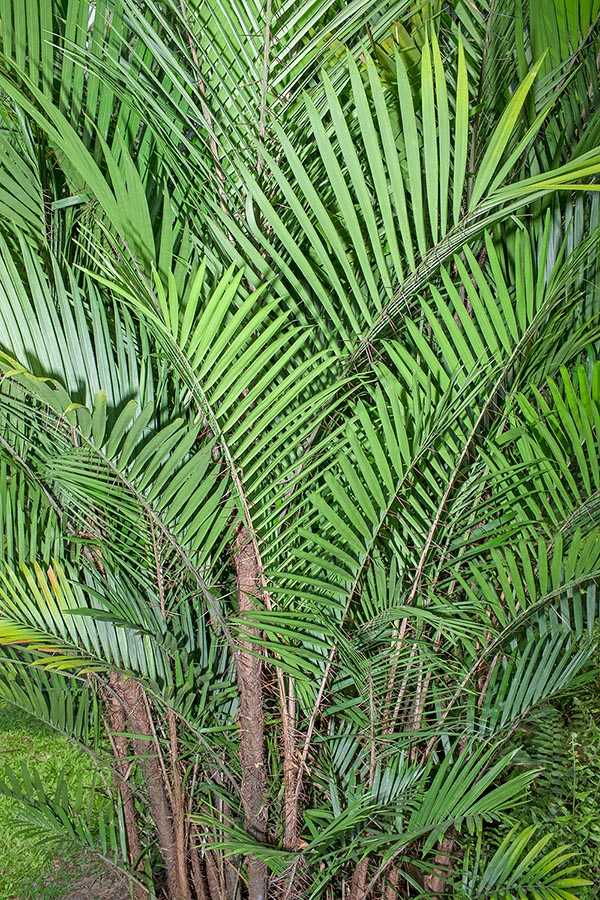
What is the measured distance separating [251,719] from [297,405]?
0.37 meters

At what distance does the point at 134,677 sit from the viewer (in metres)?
0.86

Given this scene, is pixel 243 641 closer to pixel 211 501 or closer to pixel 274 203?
pixel 211 501

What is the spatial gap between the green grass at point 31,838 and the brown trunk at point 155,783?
0.47 meters

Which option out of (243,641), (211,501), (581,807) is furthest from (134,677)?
(581,807)

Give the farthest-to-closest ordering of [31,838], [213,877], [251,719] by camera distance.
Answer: [31,838] → [213,877] → [251,719]

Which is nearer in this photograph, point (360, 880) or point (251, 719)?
point (251, 719)

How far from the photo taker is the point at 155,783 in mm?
1072

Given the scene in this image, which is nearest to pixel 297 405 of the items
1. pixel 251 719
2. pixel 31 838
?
pixel 251 719

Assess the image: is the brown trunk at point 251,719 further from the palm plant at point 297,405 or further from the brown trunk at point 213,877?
the brown trunk at point 213,877

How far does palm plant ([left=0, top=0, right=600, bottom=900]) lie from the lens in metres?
0.67

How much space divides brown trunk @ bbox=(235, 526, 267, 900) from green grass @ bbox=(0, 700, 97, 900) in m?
0.70

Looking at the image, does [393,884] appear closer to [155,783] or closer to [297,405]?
[155,783]

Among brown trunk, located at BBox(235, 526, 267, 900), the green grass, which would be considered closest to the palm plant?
brown trunk, located at BBox(235, 526, 267, 900)

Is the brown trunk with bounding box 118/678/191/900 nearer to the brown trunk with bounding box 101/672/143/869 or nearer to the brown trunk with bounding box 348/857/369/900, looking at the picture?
the brown trunk with bounding box 101/672/143/869
